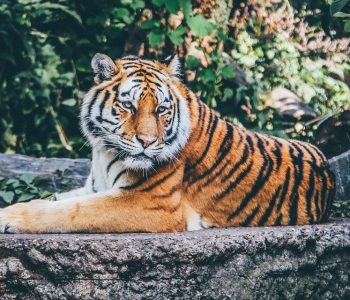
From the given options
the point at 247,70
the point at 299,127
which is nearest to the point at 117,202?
the point at 299,127

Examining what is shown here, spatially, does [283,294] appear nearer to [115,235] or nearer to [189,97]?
[115,235]

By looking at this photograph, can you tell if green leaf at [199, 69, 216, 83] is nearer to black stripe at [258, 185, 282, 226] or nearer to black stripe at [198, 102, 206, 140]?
black stripe at [198, 102, 206, 140]

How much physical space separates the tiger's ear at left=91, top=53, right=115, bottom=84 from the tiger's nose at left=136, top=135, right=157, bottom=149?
0.42m

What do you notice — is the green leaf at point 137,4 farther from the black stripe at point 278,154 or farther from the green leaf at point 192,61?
the black stripe at point 278,154

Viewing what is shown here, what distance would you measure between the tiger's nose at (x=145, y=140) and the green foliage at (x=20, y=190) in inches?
69.4

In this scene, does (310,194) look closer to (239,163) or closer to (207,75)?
(239,163)

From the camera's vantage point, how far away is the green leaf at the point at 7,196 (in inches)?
193

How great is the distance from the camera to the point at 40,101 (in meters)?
7.12

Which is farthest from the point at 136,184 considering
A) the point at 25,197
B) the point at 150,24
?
the point at 150,24

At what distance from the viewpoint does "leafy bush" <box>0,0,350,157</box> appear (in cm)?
690

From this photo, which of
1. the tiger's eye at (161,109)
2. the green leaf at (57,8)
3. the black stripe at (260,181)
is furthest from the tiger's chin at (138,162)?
the green leaf at (57,8)

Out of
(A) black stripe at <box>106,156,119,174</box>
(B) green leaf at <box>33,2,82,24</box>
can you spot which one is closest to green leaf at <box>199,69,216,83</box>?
(B) green leaf at <box>33,2,82,24</box>

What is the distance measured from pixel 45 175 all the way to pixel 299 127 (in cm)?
261

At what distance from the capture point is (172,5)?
16.5ft
